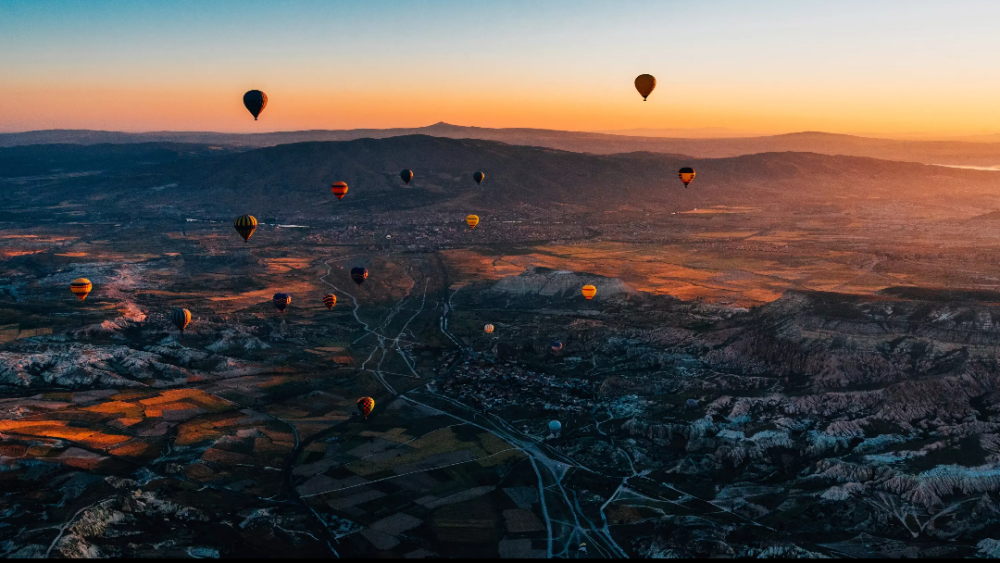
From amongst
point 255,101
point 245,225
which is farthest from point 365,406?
point 255,101

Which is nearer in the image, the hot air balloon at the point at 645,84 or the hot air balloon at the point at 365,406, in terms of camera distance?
the hot air balloon at the point at 365,406

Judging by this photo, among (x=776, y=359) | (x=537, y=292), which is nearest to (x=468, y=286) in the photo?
(x=537, y=292)

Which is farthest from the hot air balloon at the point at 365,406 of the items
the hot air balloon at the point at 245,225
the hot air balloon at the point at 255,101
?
the hot air balloon at the point at 255,101

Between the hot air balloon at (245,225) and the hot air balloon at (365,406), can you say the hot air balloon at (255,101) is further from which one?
the hot air balloon at (365,406)

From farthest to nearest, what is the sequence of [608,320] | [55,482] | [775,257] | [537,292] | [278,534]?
[775,257] → [537,292] → [608,320] → [55,482] → [278,534]

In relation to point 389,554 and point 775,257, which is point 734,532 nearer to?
point 389,554

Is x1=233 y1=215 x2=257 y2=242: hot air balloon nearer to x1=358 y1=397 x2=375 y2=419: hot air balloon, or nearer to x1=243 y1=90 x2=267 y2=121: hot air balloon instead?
x1=243 y1=90 x2=267 y2=121: hot air balloon
